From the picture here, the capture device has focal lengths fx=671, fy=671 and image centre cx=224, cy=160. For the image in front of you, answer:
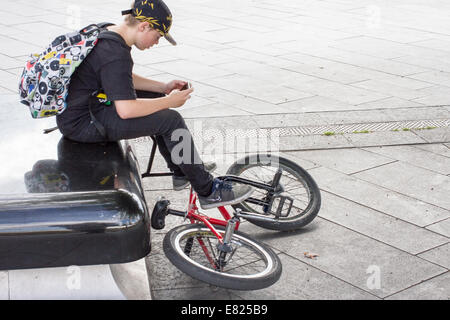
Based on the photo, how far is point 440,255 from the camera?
434 centimetres

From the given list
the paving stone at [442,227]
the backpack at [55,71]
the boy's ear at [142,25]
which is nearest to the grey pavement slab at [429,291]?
the paving stone at [442,227]

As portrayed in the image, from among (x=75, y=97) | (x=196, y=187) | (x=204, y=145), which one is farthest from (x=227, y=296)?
(x=204, y=145)

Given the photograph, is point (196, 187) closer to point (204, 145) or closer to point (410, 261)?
point (410, 261)

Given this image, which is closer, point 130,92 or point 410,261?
point 130,92

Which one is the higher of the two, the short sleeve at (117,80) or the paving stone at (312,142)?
the short sleeve at (117,80)

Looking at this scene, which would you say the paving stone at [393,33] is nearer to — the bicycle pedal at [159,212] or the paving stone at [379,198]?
the paving stone at [379,198]

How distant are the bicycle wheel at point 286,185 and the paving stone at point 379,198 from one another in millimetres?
601

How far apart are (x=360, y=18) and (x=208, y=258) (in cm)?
940

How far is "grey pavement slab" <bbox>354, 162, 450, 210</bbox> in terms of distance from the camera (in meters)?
5.21

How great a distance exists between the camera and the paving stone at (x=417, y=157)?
5.82 m

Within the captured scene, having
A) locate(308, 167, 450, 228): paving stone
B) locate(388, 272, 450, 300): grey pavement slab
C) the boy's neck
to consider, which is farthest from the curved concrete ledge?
locate(308, 167, 450, 228): paving stone

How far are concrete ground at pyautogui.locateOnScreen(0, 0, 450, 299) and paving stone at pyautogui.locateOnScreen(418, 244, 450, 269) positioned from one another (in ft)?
0.04

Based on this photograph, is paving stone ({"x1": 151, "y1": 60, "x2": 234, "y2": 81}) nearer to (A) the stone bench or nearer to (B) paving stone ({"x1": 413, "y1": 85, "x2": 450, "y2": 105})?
(B) paving stone ({"x1": 413, "y1": 85, "x2": 450, "y2": 105})
